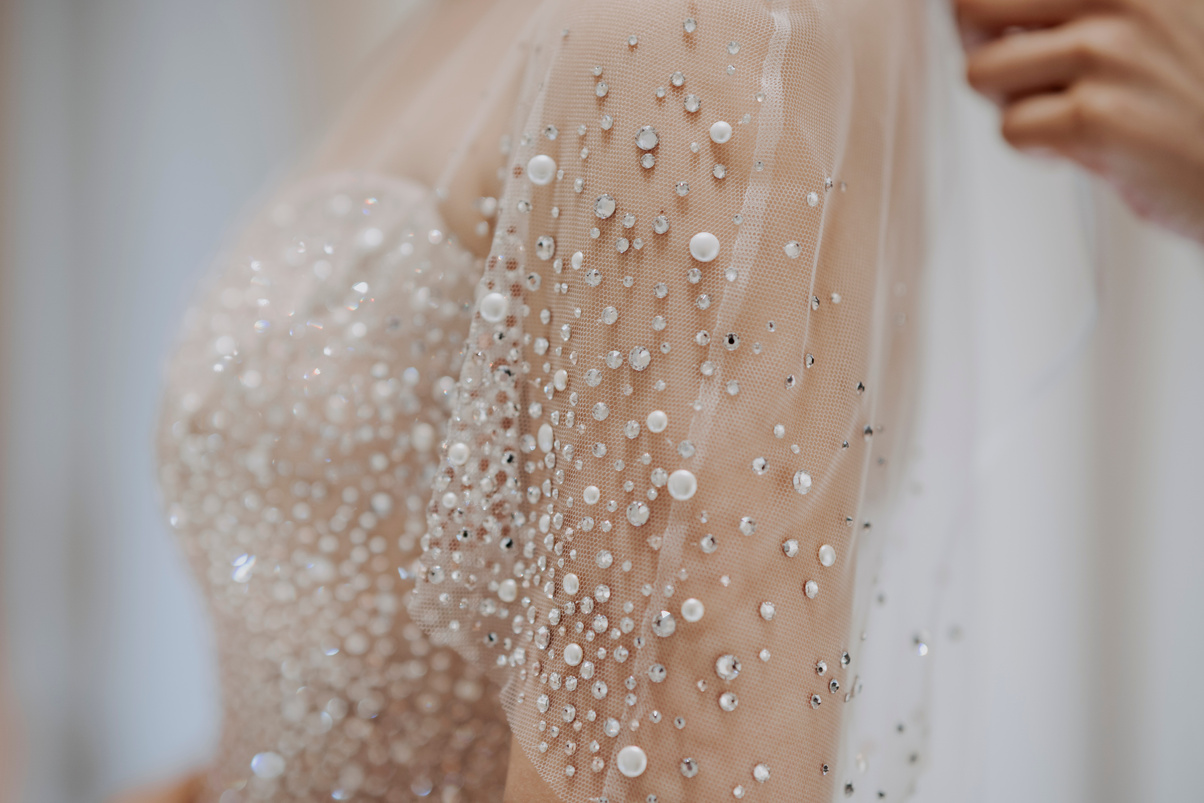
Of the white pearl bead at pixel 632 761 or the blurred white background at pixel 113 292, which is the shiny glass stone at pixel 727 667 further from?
the blurred white background at pixel 113 292

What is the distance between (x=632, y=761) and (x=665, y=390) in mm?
171

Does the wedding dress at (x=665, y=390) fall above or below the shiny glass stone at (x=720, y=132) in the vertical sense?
below

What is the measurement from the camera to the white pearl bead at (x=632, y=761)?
0.34 meters

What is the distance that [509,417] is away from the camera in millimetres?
408

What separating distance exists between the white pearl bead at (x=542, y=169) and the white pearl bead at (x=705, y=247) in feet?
0.30

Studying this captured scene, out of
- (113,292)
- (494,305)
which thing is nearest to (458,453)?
(494,305)

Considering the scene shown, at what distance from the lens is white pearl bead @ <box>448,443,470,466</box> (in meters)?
0.41

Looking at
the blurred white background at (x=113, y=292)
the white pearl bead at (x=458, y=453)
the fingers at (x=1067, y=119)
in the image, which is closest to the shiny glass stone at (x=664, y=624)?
the white pearl bead at (x=458, y=453)

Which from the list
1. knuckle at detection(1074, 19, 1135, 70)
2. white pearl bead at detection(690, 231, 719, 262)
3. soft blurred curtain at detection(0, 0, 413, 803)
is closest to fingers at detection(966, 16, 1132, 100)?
knuckle at detection(1074, 19, 1135, 70)

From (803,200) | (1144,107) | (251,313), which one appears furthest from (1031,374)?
(251,313)

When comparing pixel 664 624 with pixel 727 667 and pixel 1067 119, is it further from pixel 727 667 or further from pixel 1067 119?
pixel 1067 119

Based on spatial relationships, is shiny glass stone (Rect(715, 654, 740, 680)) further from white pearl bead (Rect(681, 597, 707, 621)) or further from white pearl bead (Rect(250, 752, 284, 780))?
white pearl bead (Rect(250, 752, 284, 780))

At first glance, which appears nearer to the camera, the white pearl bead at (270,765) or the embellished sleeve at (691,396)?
the embellished sleeve at (691,396)

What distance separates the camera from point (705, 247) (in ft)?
1.12
